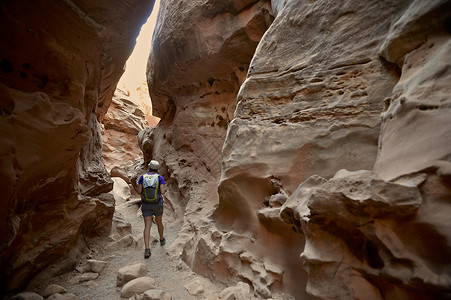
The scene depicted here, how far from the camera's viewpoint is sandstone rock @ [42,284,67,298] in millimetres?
2527

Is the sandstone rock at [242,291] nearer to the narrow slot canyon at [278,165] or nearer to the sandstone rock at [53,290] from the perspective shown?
the narrow slot canyon at [278,165]

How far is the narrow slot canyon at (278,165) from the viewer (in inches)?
57.1

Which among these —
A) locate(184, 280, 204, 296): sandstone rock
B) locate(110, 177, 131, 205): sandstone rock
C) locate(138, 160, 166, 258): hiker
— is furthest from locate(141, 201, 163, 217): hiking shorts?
locate(110, 177, 131, 205): sandstone rock

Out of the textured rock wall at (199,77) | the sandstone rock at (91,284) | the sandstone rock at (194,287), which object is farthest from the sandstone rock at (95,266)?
the textured rock wall at (199,77)

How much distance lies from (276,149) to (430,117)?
4.79 feet

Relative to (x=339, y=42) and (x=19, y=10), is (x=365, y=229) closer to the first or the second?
(x=339, y=42)

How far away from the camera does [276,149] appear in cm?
276

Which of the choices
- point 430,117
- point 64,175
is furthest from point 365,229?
point 64,175

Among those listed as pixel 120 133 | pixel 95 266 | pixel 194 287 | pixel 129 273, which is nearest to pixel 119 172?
pixel 120 133

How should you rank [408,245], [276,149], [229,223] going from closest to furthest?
[408,245] → [276,149] → [229,223]

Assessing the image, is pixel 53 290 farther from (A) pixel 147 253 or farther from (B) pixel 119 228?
(B) pixel 119 228

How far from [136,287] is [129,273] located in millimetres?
325

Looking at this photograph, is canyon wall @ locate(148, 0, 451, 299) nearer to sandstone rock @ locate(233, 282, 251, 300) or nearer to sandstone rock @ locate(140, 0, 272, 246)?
sandstone rock @ locate(233, 282, 251, 300)

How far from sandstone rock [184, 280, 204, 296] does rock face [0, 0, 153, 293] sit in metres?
1.74
